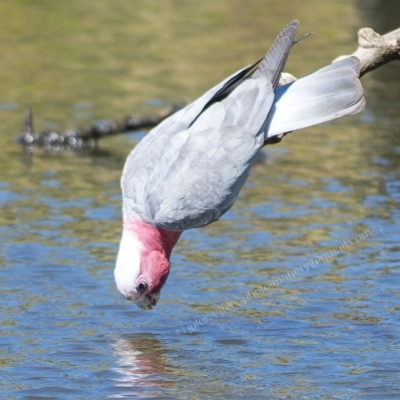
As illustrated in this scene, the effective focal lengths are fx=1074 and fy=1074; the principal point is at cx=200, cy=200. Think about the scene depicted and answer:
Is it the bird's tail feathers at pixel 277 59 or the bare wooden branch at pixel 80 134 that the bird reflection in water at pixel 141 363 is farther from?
the bare wooden branch at pixel 80 134

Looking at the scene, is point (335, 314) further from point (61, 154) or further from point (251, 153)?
point (61, 154)

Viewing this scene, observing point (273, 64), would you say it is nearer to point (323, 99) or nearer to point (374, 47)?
point (323, 99)

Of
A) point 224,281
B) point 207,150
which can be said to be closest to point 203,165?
point 207,150

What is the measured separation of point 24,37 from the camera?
71.2 ft

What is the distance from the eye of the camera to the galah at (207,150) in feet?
24.0

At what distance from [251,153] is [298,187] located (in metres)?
4.61

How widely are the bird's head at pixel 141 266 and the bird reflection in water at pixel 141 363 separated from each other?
0.40 metres

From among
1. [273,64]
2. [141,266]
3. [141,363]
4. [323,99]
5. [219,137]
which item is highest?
[273,64]

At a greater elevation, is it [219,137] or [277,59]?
[277,59]

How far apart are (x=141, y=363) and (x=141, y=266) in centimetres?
73

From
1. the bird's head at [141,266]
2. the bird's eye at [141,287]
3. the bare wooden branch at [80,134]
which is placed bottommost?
the bare wooden branch at [80,134]

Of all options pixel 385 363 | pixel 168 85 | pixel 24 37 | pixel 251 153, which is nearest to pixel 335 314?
pixel 385 363

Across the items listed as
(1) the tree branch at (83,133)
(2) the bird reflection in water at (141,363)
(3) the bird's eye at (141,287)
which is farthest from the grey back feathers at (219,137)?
(1) the tree branch at (83,133)

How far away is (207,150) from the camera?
24.3 feet
